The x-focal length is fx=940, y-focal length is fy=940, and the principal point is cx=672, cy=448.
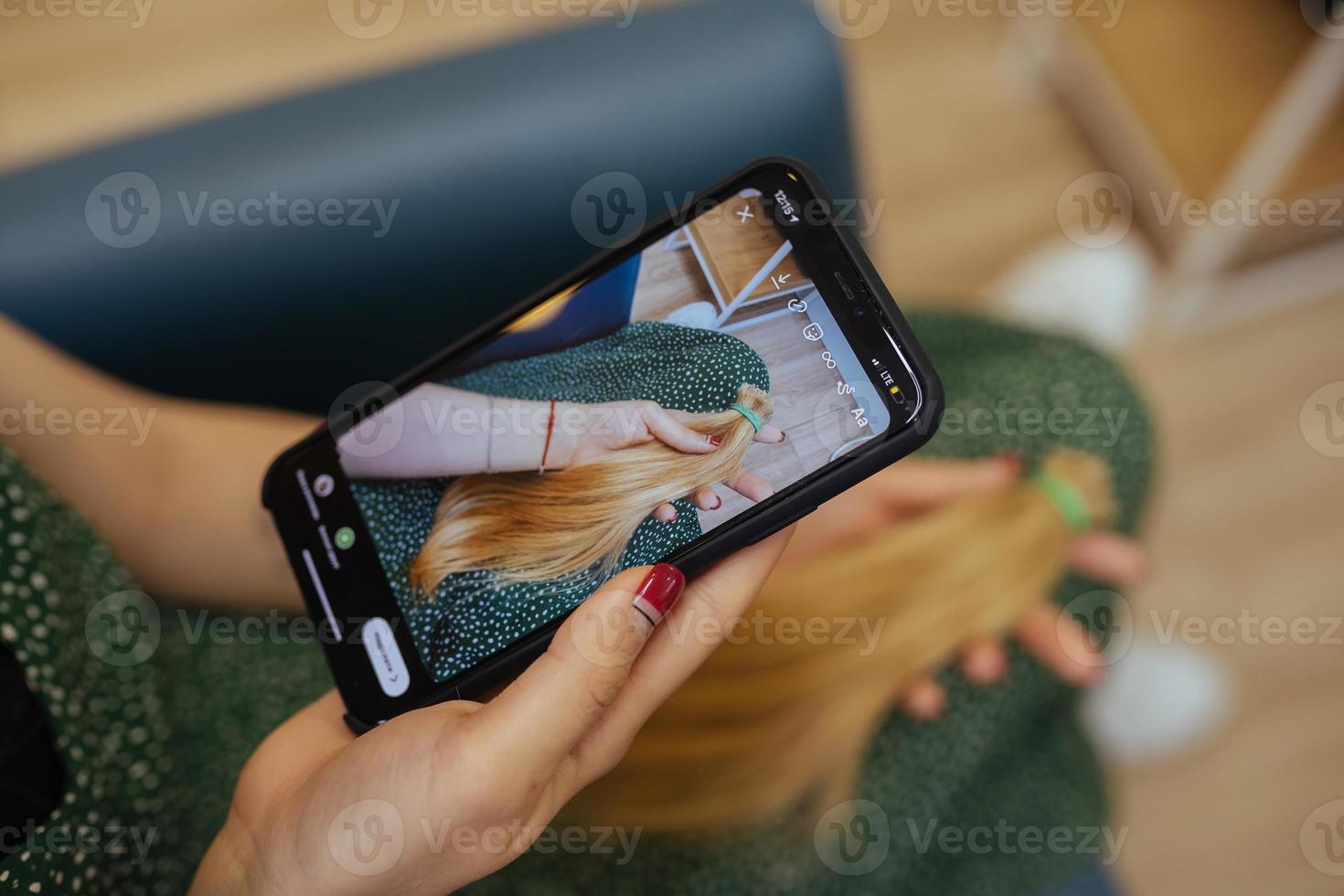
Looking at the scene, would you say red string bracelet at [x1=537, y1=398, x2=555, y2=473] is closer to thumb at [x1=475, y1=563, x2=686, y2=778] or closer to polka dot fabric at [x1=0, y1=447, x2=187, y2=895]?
thumb at [x1=475, y1=563, x2=686, y2=778]

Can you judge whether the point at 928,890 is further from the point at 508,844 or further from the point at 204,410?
the point at 204,410

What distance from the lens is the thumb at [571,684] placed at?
15.6 inches

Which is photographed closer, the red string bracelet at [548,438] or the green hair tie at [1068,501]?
the red string bracelet at [548,438]

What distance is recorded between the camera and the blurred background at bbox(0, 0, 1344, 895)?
2.42ft

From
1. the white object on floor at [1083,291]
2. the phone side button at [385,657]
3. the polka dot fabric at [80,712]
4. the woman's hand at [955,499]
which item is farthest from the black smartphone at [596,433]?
the white object on floor at [1083,291]

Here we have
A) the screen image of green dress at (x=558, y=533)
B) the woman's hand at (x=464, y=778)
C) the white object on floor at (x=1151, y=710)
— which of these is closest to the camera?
the woman's hand at (x=464, y=778)

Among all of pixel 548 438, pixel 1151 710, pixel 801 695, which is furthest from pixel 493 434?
pixel 1151 710

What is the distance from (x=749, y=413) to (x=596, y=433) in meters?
0.08

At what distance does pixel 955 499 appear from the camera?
74 cm

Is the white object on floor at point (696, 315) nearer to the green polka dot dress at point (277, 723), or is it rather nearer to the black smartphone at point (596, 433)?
the black smartphone at point (596, 433)

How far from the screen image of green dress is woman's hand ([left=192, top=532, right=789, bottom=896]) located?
2.5 inches

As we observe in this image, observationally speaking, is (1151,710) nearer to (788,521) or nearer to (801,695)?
(801,695)

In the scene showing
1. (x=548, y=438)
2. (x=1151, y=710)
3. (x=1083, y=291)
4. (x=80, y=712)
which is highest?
(x=548, y=438)

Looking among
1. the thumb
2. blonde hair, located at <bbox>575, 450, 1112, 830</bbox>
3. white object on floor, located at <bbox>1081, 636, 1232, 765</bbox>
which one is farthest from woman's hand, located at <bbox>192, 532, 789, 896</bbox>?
white object on floor, located at <bbox>1081, 636, 1232, 765</bbox>
